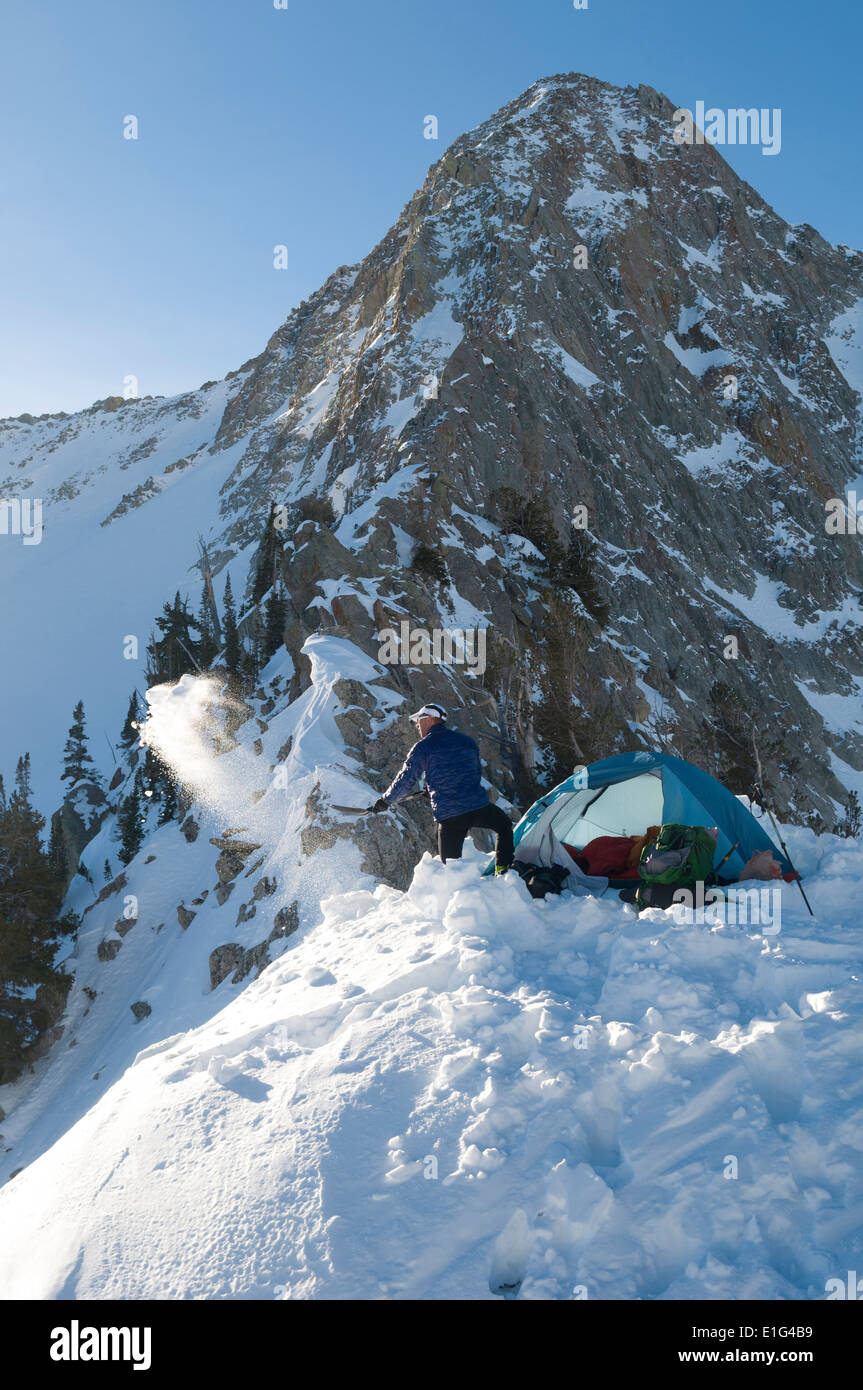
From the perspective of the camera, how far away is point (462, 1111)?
4062mm

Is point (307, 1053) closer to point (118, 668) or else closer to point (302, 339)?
point (118, 668)

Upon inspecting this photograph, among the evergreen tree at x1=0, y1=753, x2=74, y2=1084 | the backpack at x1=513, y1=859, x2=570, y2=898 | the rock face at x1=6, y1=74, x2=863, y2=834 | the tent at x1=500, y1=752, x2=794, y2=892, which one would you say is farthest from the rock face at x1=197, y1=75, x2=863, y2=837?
the evergreen tree at x1=0, y1=753, x2=74, y2=1084

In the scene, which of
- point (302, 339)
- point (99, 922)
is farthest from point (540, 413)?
point (302, 339)

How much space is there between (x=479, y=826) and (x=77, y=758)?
50.5 meters

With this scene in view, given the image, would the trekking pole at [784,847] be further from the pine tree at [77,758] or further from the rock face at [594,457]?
the pine tree at [77,758]

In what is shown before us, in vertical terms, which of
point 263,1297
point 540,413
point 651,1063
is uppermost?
point 540,413

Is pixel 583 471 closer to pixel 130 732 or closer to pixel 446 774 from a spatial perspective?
pixel 130 732

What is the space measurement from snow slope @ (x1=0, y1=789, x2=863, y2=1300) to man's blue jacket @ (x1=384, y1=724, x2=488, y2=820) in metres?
1.89

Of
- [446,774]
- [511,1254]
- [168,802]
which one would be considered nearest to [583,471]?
[168,802]

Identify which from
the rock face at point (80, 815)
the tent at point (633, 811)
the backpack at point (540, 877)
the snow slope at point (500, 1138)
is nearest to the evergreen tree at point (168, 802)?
the rock face at point (80, 815)

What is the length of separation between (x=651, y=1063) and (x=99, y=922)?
21747 mm

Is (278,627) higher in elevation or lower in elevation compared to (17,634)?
lower

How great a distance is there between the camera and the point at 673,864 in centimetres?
684

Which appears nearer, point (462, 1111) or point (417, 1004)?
point (462, 1111)
